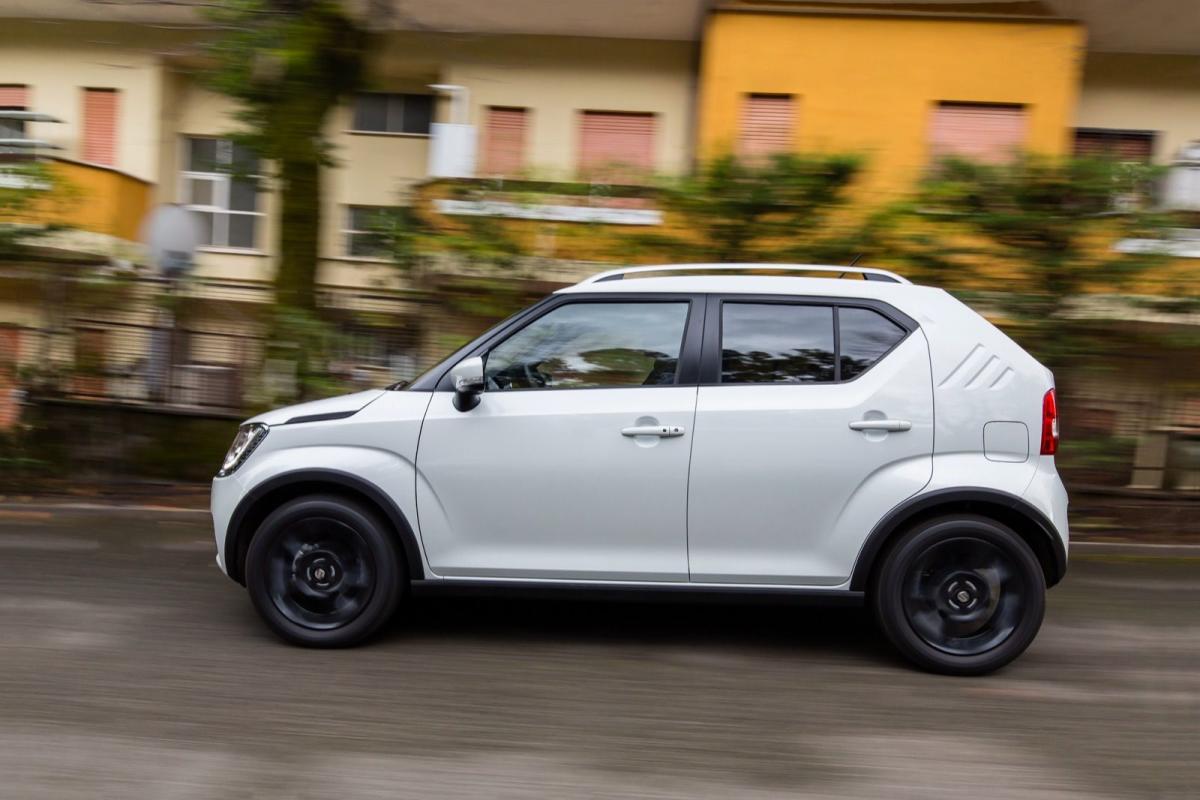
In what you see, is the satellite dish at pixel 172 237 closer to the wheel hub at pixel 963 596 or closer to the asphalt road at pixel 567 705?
the asphalt road at pixel 567 705

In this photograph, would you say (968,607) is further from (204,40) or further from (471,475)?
(204,40)

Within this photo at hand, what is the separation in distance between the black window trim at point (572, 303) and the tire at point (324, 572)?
71cm

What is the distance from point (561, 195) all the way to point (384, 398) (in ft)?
14.1

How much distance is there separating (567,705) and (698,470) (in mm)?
1176

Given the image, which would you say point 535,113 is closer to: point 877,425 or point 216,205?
point 216,205

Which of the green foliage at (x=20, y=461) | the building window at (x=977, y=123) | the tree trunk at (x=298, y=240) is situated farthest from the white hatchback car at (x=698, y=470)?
the building window at (x=977, y=123)

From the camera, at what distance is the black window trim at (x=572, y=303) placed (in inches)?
198

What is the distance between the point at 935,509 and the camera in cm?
491

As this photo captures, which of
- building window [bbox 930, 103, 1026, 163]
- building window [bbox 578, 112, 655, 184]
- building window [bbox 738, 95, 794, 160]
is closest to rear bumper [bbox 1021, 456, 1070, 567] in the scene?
building window [bbox 738, 95, 794, 160]

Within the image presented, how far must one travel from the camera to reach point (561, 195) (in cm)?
902

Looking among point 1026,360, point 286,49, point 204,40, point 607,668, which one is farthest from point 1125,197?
point 204,40

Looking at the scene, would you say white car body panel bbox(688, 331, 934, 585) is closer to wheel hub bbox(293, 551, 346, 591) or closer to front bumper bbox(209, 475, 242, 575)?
wheel hub bbox(293, 551, 346, 591)

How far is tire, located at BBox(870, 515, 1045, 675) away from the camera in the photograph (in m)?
4.85

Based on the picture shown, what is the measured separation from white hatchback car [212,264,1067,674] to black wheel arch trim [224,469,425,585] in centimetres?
1
